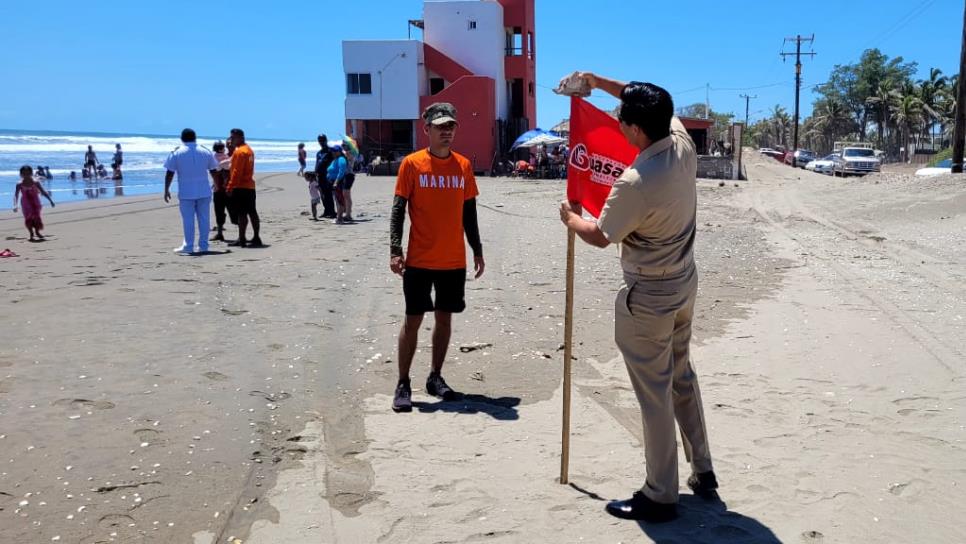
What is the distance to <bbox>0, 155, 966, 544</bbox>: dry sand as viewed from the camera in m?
3.59

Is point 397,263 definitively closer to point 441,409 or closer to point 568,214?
point 441,409

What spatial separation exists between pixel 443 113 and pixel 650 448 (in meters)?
2.49

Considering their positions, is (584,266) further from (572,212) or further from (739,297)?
(572,212)

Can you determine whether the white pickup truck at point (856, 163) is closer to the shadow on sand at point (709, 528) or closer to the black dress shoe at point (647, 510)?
the shadow on sand at point (709, 528)

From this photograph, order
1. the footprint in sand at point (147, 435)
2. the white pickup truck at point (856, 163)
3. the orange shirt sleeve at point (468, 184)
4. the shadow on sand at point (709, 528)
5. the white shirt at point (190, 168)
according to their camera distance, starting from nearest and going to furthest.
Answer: the shadow on sand at point (709, 528), the footprint in sand at point (147, 435), the orange shirt sleeve at point (468, 184), the white shirt at point (190, 168), the white pickup truck at point (856, 163)

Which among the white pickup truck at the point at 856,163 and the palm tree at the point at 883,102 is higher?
the palm tree at the point at 883,102

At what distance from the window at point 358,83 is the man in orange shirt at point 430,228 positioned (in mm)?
39511

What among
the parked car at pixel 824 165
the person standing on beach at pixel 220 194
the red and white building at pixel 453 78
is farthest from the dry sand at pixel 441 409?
the parked car at pixel 824 165

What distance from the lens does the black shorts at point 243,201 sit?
39.7 feet

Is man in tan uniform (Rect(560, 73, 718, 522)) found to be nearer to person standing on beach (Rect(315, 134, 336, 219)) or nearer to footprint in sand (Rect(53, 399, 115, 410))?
footprint in sand (Rect(53, 399, 115, 410))

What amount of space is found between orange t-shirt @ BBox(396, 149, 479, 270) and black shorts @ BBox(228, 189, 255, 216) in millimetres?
7640

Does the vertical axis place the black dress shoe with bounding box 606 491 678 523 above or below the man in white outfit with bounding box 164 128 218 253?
below

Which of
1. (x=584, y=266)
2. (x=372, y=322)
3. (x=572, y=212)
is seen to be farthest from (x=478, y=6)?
(x=572, y=212)

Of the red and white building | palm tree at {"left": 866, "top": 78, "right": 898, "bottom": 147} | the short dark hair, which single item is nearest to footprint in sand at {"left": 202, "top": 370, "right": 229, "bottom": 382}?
the short dark hair
